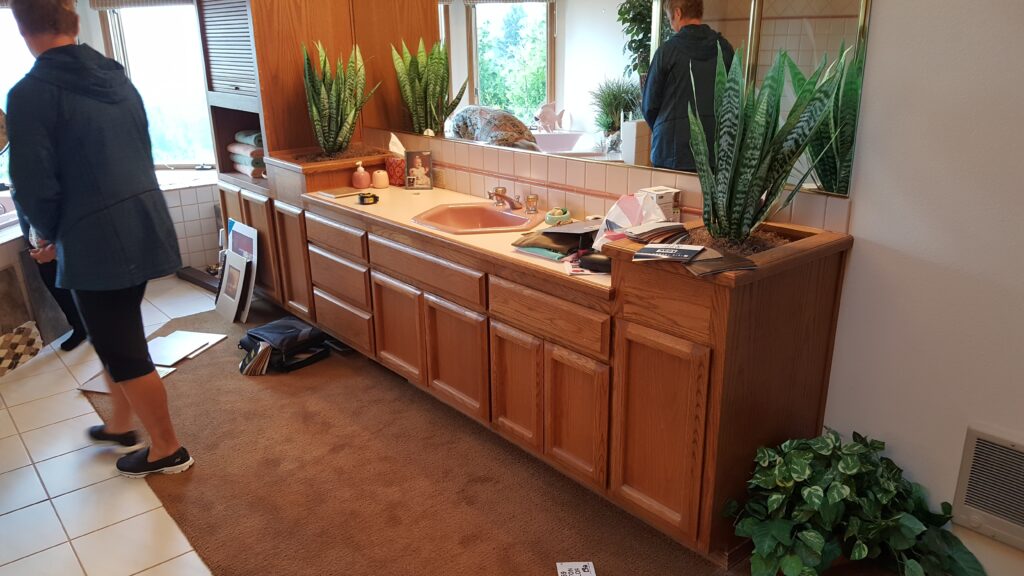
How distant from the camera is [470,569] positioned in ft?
7.19

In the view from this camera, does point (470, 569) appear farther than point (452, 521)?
No

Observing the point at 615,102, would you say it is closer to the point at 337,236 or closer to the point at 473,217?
the point at 473,217

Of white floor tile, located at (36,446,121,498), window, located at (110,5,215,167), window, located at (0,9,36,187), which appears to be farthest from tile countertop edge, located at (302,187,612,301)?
window, located at (0,9,36,187)

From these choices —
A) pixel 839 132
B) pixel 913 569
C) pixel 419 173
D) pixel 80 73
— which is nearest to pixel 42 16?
pixel 80 73

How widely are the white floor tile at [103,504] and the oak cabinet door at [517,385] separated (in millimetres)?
1214

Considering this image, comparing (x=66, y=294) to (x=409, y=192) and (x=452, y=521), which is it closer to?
(x=409, y=192)

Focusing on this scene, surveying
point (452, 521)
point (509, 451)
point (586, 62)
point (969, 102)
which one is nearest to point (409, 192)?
point (586, 62)

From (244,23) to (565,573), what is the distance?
299cm

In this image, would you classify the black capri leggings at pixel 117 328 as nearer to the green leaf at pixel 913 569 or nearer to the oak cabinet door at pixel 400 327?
the oak cabinet door at pixel 400 327

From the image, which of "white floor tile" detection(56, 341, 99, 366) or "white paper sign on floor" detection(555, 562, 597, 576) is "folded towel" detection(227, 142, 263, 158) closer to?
"white floor tile" detection(56, 341, 99, 366)

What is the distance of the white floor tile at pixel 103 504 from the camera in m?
2.43

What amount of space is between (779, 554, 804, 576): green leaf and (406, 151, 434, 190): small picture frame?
2314 mm

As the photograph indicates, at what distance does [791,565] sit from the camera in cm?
194

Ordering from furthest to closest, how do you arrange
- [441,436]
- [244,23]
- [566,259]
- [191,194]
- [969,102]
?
[191,194], [244,23], [441,436], [566,259], [969,102]
